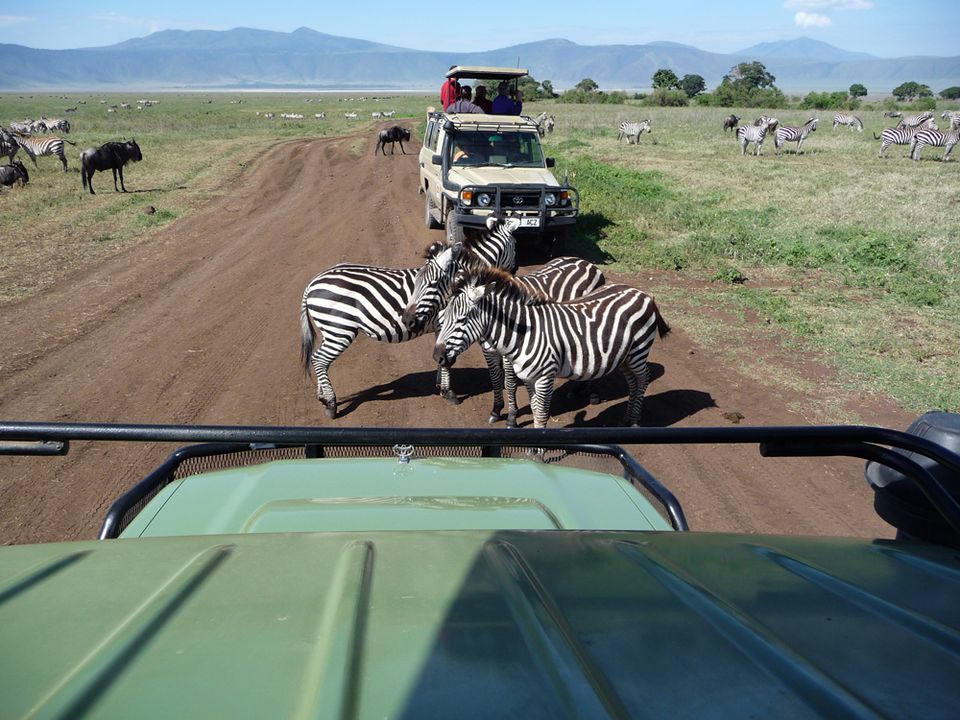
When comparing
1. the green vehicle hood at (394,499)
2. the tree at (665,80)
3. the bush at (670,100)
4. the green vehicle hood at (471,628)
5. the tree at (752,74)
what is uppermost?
the tree at (752,74)

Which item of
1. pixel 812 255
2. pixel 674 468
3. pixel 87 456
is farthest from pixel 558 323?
pixel 812 255

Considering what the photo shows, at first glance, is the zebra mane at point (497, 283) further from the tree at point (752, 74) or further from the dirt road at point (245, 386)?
the tree at point (752, 74)

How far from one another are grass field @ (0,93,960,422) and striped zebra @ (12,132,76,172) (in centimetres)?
77

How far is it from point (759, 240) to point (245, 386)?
10.6m

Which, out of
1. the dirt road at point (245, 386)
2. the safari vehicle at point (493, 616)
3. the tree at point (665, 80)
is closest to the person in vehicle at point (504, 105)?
the dirt road at point (245, 386)

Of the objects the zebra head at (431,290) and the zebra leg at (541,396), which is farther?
the zebra head at (431,290)

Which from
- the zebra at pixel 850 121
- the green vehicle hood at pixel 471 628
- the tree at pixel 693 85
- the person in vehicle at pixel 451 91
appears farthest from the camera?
the tree at pixel 693 85

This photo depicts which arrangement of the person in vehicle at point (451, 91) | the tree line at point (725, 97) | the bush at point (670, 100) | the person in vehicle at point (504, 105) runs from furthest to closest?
the bush at point (670, 100), the tree line at point (725, 97), the person in vehicle at point (451, 91), the person in vehicle at point (504, 105)

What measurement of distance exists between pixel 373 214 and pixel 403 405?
34.4 ft

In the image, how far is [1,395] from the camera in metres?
7.17

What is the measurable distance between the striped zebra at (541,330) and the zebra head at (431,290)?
83 cm

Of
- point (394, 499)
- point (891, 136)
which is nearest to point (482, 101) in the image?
point (394, 499)

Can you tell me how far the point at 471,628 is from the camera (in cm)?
135

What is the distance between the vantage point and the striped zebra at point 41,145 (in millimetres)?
24938
